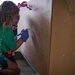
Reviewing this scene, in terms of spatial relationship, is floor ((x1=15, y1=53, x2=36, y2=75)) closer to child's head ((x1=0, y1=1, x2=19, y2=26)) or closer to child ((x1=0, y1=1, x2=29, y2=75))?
child ((x1=0, y1=1, x2=29, y2=75))

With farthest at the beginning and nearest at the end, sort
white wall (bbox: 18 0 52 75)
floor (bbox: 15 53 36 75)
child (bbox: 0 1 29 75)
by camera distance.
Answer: floor (bbox: 15 53 36 75) < child (bbox: 0 1 29 75) < white wall (bbox: 18 0 52 75)

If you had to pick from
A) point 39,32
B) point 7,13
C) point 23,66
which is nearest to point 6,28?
point 7,13

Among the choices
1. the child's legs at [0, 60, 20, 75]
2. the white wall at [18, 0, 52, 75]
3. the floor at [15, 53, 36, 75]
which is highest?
the white wall at [18, 0, 52, 75]

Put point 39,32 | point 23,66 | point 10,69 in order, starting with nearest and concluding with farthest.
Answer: point 39,32, point 10,69, point 23,66

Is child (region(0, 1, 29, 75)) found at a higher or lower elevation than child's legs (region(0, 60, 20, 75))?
higher

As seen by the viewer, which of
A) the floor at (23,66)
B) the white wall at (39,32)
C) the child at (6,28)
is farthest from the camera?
the floor at (23,66)

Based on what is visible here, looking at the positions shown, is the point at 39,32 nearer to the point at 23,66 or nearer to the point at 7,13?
the point at 7,13

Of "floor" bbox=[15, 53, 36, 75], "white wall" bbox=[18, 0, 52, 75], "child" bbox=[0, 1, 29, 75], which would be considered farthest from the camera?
"floor" bbox=[15, 53, 36, 75]

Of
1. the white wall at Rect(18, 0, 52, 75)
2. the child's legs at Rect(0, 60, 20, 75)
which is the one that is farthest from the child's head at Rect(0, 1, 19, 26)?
the child's legs at Rect(0, 60, 20, 75)

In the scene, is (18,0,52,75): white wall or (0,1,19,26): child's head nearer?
(18,0,52,75): white wall

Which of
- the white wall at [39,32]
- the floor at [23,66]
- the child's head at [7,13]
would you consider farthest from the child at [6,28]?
the floor at [23,66]

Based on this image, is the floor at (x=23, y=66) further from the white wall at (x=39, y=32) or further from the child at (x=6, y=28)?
the child at (x=6, y=28)

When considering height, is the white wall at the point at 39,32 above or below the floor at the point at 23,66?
above

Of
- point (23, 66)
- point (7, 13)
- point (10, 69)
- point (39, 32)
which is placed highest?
point (7, 13)
